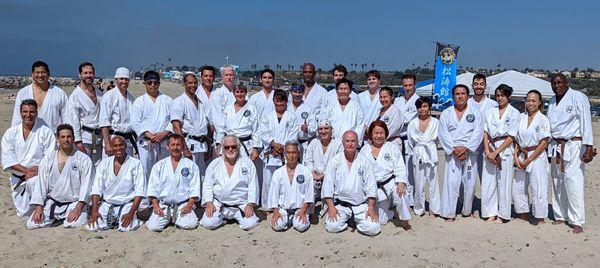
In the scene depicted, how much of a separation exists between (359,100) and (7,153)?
16.3ft

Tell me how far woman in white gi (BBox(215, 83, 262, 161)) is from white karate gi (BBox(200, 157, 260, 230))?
2.24ft

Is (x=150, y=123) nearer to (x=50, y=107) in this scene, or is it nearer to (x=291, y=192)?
(x=50, y=107)

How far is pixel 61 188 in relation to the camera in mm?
6039

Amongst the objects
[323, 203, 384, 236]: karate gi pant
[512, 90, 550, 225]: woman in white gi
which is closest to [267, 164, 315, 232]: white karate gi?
[323, 203, 384, 236]: karate gi pant

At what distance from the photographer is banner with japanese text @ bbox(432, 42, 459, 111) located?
683 inches

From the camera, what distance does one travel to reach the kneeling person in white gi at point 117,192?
5.93 m

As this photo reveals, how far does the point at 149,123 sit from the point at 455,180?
14.1 ft

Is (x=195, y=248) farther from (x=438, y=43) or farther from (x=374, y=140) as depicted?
(x=438, y=43)

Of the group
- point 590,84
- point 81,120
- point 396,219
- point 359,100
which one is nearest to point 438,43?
point 359,100

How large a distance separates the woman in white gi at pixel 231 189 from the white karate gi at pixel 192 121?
941mm

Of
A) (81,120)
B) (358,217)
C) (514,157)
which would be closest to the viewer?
(358,217)

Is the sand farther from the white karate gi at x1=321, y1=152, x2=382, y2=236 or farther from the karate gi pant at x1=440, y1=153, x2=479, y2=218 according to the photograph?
the karate gi pant at x1=440, y1=153, x2=479, y2=218

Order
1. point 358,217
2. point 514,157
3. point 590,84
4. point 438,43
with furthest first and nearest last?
point 590,84, point 438,43, point 514,157, point 358,217

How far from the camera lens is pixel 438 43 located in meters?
17.2
